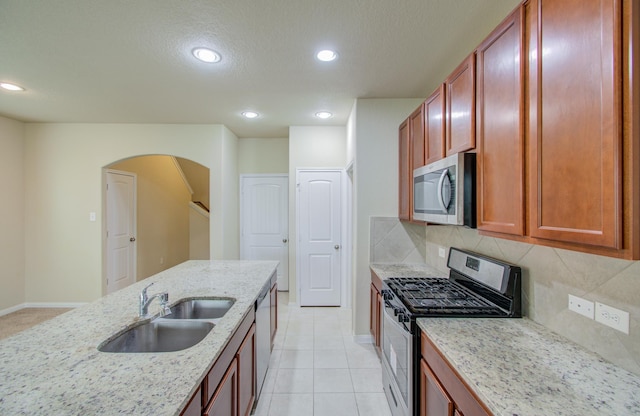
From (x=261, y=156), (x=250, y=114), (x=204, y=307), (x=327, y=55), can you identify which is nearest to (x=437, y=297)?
(x=204, y=307)

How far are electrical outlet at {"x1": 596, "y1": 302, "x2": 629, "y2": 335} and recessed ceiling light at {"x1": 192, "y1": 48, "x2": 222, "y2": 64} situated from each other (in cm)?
269

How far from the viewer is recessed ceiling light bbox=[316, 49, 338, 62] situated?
2084mm

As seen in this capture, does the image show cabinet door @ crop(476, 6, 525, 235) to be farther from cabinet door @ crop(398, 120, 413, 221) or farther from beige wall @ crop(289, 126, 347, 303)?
beige wall @ crop(289, 126, 347, 303)

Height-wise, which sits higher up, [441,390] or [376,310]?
[441,390]

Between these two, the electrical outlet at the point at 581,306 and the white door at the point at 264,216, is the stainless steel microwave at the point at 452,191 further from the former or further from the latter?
the white door at the point at 264,216

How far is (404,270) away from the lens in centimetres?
Answer: 265

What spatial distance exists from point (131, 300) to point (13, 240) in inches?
142

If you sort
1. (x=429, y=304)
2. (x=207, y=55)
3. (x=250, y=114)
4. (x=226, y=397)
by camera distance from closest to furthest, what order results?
1. (x=226, y=397)
2. (x=429, y=304)
3. (x=207, y=55)
4. (x=250, y=114)

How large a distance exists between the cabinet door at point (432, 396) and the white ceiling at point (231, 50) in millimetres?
2023

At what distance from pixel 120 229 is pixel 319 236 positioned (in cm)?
321


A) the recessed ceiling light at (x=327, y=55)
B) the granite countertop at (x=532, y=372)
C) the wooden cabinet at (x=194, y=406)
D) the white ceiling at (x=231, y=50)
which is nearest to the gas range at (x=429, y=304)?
the granite countertop at (x=532, y=372)

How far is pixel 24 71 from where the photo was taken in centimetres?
238

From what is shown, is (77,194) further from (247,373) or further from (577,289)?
(577,289)

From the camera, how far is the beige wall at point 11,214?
3635 millimetres
